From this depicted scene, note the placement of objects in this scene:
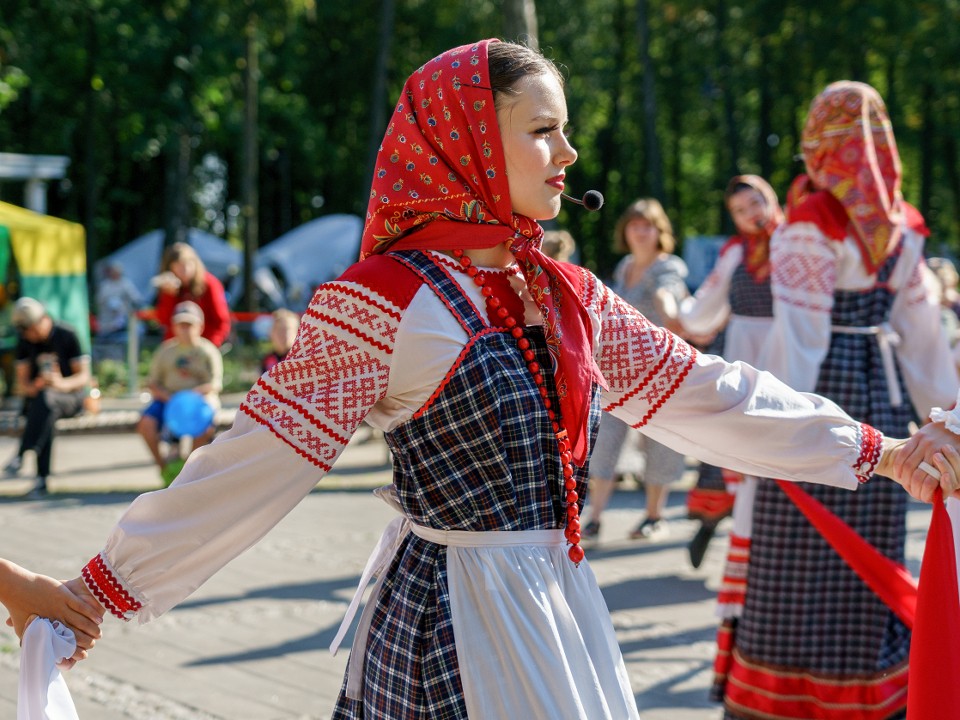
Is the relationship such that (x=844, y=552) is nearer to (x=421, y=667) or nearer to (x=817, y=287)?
(x=817, y=287)

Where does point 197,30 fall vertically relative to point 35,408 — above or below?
above

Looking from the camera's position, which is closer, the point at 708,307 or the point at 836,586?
the point at 836,586

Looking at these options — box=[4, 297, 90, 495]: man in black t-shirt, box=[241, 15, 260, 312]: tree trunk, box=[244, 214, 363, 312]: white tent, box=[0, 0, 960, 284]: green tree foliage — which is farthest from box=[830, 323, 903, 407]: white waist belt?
box=[244, 214, 363, 312]: white tent

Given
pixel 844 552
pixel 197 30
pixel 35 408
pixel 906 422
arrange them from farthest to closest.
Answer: pixel 197 30
pixel 35 408
pixel 906 422
pixel 844 552

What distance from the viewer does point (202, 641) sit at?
5.61 m

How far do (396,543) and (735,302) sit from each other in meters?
4.88

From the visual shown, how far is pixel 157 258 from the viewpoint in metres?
29.7

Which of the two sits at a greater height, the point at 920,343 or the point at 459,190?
the point at 459,190

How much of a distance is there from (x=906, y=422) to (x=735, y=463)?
2084 mm

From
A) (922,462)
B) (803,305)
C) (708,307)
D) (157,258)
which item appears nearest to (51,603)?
(922,462)

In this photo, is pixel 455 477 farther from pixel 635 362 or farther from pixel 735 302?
pixel 735 302

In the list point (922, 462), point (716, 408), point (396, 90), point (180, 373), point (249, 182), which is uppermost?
point (716, 408)

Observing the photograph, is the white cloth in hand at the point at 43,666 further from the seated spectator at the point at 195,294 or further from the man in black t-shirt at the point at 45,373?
the seated spectator at the point at 195,294

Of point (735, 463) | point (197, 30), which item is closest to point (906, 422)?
point (735, 463)
